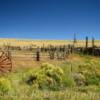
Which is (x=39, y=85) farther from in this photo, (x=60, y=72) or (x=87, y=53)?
(x=87, y=53)

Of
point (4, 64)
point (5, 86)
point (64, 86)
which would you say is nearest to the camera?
point (5, 86)

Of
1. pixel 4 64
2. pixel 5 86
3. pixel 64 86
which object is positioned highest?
pixel 4 64

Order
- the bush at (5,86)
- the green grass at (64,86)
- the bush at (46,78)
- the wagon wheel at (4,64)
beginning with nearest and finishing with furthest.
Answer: the green grass at (64,86), the bush at (5,86), the bush at (46,78), the wagon wheel at (4,64)

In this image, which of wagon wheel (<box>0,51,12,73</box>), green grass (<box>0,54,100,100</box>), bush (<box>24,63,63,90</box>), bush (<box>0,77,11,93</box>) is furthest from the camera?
wagon wheel (<box>0,51,12,73</box>)

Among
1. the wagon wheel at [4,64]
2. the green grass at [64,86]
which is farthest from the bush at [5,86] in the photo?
the wagon wheel at [4,64]

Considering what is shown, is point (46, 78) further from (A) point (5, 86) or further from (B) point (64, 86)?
(A) point (5, 86)

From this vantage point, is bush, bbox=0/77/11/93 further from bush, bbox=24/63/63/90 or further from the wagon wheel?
the wagon wheel

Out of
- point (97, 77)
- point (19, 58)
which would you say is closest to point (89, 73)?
point (97, 77)

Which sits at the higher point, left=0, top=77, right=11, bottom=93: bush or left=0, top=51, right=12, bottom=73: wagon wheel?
left=0, top=51, right=12, bottom=73: wagon wheel

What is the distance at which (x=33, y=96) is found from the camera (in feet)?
52.6

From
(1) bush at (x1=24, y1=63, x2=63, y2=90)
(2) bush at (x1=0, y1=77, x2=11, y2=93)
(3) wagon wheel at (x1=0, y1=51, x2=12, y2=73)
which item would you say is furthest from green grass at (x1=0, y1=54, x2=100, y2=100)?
(3) wagon wheel at (x1=0, y1=51, x2=12, y2=73)

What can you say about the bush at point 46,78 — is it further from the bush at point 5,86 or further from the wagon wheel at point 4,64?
the wagon wheel at point 4,64

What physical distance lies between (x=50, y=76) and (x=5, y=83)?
4345 millimetres

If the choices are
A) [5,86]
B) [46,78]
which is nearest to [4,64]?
[46,78]
